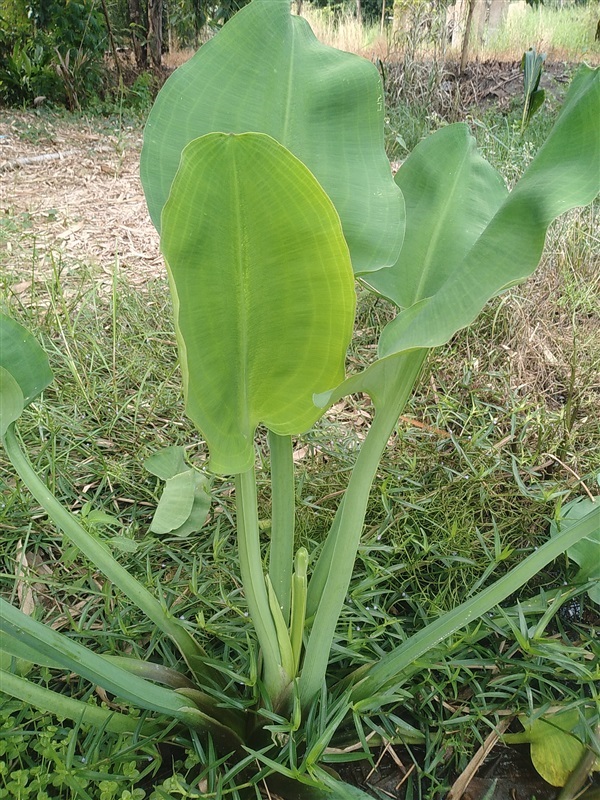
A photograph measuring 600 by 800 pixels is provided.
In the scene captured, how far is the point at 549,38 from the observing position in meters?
7.43

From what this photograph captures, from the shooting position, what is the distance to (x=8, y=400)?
1.83 ft

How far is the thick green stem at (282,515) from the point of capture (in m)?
0.67

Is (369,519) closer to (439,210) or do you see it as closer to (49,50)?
(439,210)

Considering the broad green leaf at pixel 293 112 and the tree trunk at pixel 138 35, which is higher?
the broad green leaf at pixel 293 112

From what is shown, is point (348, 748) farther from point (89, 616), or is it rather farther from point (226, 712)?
point (89, 616)

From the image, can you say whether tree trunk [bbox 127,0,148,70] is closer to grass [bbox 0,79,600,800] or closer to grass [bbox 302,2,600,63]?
grass [bbox 302,2,600,63]

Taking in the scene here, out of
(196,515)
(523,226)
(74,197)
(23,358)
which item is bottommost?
(74,197)

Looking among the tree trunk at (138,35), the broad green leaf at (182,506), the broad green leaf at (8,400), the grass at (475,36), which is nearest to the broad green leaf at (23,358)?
the broad green leaf at (8,400)

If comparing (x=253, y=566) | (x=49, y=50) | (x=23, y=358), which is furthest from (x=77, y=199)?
(x=49, y=50)

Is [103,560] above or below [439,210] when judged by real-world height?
below

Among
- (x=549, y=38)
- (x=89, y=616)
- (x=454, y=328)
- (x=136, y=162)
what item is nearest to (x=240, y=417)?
(x=454, y=328)

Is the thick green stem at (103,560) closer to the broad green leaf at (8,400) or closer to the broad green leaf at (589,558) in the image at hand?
the broad green leaf at (8,400)

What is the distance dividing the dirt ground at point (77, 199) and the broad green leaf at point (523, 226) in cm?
125

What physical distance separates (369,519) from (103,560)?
0.50m
